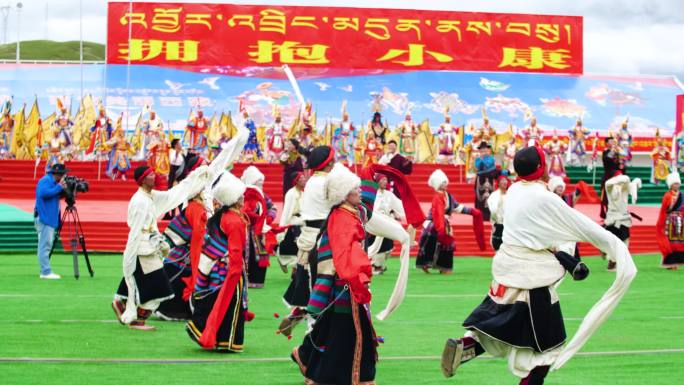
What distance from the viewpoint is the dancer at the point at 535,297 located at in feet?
21.2

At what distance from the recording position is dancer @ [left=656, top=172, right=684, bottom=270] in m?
17.5

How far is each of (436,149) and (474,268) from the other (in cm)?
1385

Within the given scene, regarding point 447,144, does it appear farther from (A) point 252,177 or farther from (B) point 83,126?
(A) point 252,177

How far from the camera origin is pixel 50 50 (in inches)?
4828

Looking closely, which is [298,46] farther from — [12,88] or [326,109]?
[12,88]

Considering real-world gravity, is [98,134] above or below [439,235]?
above

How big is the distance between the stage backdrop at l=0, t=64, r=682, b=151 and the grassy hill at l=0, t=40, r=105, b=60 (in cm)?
7340

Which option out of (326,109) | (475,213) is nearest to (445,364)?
(475,213)

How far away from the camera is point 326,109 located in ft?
134

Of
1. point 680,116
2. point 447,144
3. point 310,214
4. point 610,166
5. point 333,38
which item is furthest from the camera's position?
point 333,38

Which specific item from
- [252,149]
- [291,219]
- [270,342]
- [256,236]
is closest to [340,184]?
[270,342]

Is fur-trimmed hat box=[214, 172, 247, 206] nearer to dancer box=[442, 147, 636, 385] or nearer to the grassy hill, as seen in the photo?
dancer box=[442, 147, 636, 385]

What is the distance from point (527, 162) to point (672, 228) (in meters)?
11.5

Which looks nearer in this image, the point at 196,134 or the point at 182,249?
the point at 182,249
